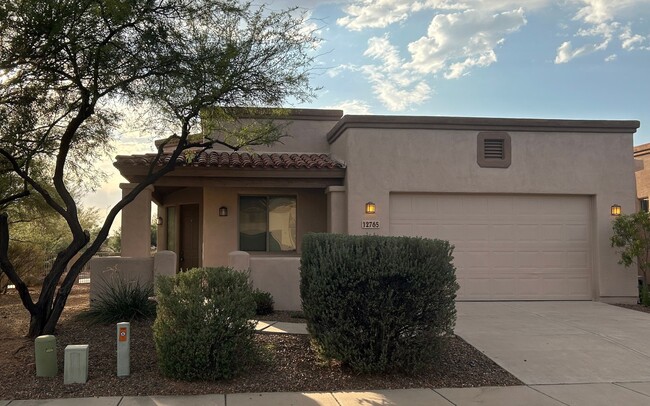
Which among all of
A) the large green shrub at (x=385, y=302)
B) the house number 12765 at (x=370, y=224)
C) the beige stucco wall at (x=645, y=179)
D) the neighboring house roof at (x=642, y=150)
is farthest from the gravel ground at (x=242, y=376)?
the neighboring house roof at (x=642, y=150)

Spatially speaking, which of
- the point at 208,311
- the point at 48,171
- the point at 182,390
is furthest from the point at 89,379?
the point at 48,171

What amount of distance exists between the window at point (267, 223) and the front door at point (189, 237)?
186 cm

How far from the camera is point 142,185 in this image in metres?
8.83

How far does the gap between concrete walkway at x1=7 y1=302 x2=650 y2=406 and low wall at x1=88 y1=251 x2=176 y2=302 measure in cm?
285

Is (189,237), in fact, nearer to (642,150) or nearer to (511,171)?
(511,171)

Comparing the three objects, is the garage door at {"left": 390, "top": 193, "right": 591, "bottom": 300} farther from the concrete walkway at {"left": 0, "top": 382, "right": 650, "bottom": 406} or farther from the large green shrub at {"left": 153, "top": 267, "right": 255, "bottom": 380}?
the large green shrub at {"left": 153, "top": 267, "right": 255, "bottom": 380}

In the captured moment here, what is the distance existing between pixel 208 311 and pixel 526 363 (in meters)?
4.36

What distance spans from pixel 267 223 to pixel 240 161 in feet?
6.59

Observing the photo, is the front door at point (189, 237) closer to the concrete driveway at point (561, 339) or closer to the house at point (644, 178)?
the concrete driveway at point (561, 339)

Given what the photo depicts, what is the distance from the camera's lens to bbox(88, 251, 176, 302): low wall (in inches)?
401

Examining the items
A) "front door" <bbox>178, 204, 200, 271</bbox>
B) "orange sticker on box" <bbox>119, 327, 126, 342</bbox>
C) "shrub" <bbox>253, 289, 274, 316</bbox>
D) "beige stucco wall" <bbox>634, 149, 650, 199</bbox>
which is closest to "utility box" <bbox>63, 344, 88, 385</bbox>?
"orange sticker on box" <bbox>119, 327, 126, 342</bbox>

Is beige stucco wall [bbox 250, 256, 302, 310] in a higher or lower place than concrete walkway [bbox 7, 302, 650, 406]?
higher

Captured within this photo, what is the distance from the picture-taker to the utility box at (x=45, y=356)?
606 cm

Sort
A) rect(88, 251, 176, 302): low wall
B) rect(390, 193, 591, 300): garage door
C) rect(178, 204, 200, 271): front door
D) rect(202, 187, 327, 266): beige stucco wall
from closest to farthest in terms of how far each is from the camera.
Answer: rect(88, 251, 176, 302): low wall, rect(390, 193, 591, 300): garage door, rect(202, 187, 327, 266): beige stucco wall, rect(178, 204, 200, 271): front door
